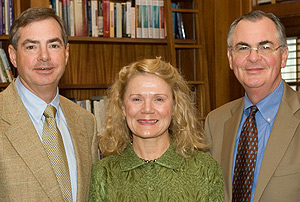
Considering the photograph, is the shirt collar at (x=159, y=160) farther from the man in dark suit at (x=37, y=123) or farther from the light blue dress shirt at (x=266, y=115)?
the light blue dress shirt at (x=266, y=115)

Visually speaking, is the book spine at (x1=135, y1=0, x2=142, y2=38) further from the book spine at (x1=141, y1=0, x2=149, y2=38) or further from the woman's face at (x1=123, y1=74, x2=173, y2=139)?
the woman's face at (x1=123, y1=74, x2=173, y2=139)

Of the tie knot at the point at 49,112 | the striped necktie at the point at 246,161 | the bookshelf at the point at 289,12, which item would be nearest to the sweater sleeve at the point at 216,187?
the striped necktie at the point at 246,161

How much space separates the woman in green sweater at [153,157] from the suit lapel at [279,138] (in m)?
0.22

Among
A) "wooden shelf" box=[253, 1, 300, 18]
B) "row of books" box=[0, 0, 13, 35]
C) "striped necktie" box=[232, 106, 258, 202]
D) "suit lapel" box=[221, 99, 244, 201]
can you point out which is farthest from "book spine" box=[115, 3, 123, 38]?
"striped necktie" box=[232, 106, 258, 202]

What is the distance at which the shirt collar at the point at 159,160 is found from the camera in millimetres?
2629

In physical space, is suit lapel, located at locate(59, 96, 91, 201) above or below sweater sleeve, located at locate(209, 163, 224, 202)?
above

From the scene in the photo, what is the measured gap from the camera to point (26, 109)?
2.55 m

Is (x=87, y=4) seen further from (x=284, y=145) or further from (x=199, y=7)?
(x=284, y=145)

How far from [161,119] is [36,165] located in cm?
67

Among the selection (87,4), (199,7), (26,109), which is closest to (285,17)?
(199,7)

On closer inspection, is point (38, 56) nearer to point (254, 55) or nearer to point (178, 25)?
point (254, 55)

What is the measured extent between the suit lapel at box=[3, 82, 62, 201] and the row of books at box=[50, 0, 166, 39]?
2.20 metres

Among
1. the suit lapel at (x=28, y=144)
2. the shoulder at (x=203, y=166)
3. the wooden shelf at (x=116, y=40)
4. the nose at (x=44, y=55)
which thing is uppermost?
the wooden shelf at (x=116, y=40)

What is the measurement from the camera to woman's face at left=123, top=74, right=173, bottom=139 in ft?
8.55
